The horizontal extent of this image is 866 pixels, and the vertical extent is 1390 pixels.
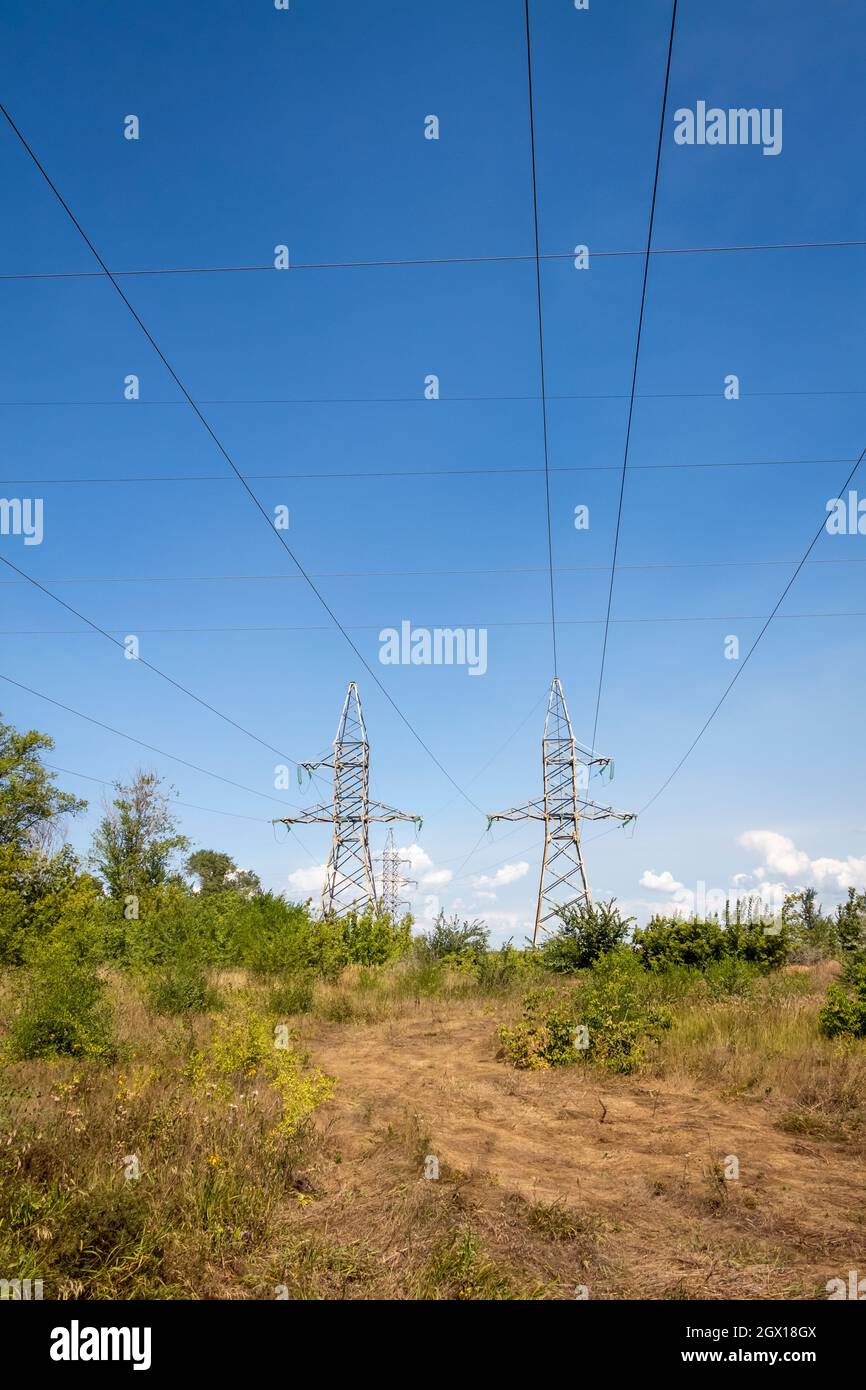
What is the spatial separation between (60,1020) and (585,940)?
601 inches

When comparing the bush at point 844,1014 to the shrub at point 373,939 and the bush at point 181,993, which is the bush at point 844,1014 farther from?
the shrub at point 373,939

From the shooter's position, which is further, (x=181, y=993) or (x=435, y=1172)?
(x=181, y=993)

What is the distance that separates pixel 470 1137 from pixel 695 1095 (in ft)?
13.4

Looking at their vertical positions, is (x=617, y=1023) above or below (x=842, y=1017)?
below

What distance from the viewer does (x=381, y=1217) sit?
6.04m

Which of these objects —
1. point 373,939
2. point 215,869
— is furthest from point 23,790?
point 215,869

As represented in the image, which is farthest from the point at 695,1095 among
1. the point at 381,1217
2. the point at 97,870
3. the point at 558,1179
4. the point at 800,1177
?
the point at 97,870

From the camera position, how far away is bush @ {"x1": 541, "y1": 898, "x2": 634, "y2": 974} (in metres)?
21.5

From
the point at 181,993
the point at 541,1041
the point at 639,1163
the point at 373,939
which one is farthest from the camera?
the point at 373,939

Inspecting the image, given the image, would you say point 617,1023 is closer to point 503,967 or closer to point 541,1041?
point 541,1041

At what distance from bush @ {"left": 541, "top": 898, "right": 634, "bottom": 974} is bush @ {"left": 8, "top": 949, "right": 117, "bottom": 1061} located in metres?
14.2

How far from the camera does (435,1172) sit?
7.14 m

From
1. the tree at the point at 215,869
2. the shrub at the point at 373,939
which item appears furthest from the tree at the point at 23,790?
the tree at the point at 215,869

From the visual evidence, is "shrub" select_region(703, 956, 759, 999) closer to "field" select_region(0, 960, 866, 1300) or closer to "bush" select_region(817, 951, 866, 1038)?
"bush" select_region(817, 951, 866, 1038)
